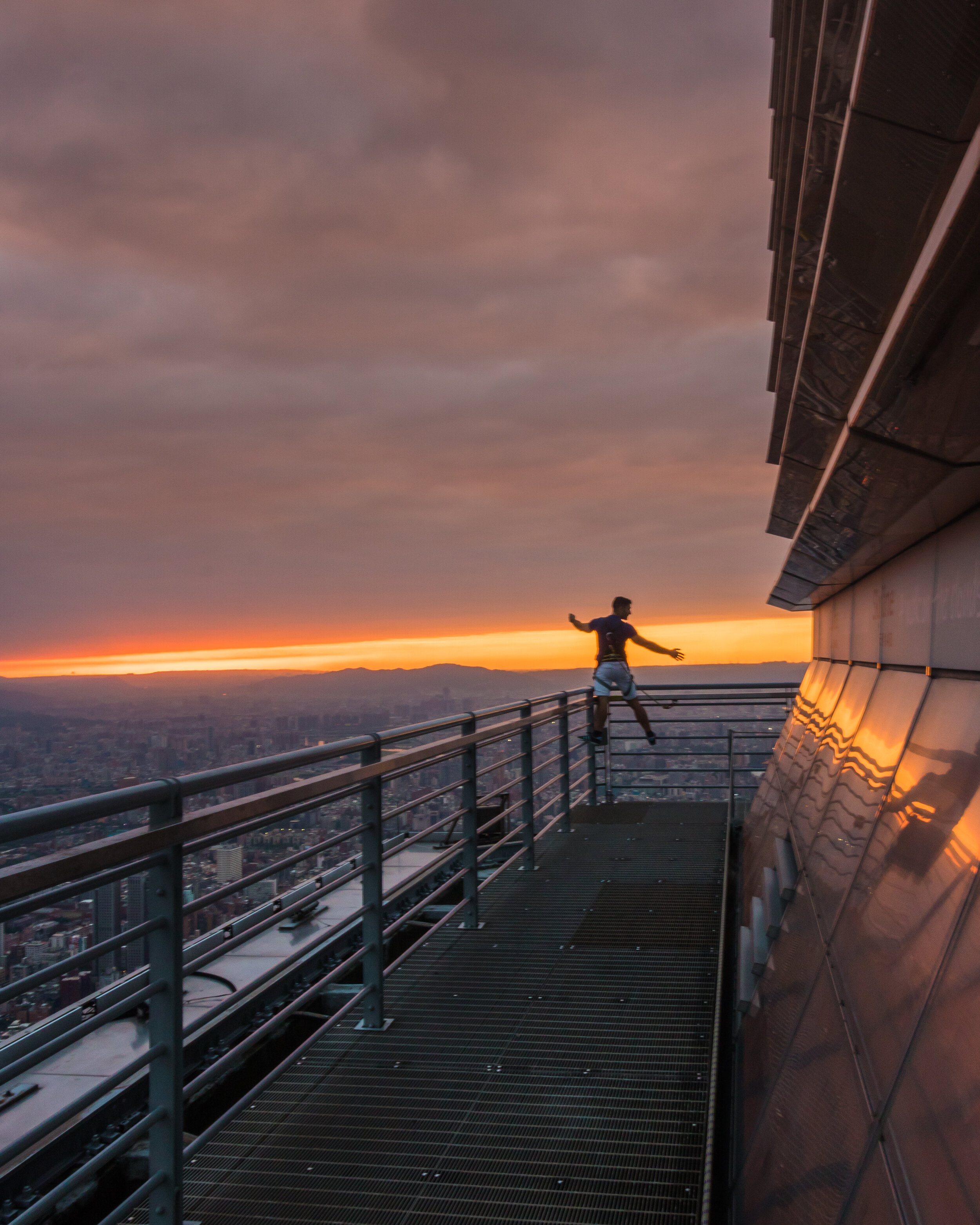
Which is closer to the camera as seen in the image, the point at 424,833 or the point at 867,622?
the point at 424,833

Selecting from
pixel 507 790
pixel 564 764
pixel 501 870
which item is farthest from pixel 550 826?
pixel 507 790

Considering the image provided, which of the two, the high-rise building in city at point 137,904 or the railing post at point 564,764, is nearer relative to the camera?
the high-rise building in city at point 137,904

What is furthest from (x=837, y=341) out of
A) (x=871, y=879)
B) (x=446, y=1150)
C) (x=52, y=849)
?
(x=446, y=1150)

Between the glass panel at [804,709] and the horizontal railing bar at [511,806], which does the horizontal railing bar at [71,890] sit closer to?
the horizontal railing bar at [511,806]

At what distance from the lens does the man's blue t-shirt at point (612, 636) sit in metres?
10.4

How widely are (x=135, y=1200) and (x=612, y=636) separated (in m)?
8.48

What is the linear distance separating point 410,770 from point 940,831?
3059 mm

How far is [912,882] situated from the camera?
6.78 feet

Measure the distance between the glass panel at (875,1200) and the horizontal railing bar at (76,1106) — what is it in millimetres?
1555

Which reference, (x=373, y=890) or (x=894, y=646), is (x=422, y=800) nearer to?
(x=373, y=890)

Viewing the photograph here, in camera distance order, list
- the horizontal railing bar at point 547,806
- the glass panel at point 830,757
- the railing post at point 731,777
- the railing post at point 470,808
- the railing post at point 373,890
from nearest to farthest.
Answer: the glass panel at point 830,757 < the railing post at point 373,890 < the railing post at point 470,808 < the horizontal railing bar at point 547,806 < the railing post at point 731,777

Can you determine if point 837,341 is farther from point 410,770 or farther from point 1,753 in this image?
point 1,753

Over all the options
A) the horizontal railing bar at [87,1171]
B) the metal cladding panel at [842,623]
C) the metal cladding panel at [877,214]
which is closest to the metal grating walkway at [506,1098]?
the horizontal railing bar at [87,1171]

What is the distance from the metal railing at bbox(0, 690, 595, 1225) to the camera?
82.6 inches
